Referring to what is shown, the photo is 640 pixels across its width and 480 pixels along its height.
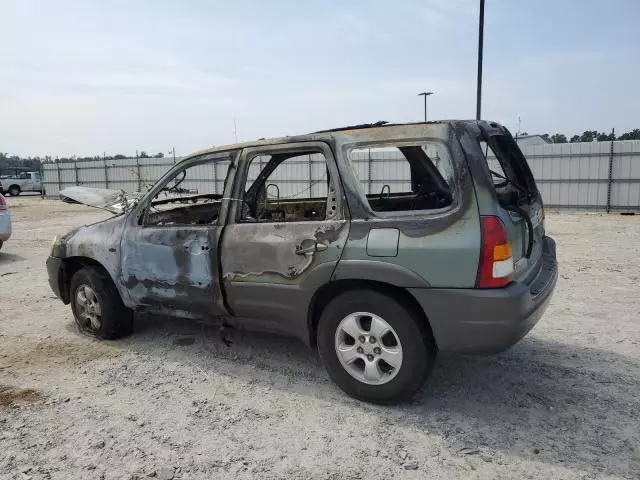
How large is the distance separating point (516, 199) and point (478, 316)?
3.62 ft

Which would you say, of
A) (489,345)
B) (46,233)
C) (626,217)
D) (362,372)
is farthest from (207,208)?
(626,217)

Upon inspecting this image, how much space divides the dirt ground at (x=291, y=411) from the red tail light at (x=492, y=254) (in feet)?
2.95

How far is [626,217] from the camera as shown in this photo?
1541 cm

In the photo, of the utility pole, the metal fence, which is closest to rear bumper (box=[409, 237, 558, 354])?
the utility pole

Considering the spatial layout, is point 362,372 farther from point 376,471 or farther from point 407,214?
point 407,214

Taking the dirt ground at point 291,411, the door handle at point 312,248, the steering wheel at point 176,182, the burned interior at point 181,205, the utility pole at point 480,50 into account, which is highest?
the utility pole at point 480,50

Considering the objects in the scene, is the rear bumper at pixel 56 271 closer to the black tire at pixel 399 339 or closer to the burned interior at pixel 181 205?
the burned interior at pixel 181 205

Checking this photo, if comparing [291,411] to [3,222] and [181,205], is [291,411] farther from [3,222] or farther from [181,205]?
[3,222]

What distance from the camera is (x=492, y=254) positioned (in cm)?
288

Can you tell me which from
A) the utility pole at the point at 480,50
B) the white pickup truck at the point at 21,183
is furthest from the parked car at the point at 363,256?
the white pickup truck at the point at 21,183

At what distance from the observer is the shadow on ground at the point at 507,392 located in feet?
9.36

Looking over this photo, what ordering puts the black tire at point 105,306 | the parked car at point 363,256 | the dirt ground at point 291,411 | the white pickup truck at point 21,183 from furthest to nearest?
the white pickup truck at point 21,183
the black tire at point 105,306
the parked car at point 363,256
the dirt ground at point 291,411

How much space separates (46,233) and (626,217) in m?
16.4

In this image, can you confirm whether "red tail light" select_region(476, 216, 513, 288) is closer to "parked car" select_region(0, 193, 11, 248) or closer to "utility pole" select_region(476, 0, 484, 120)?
"parked car" select_region(0, 193, 11, 248)
